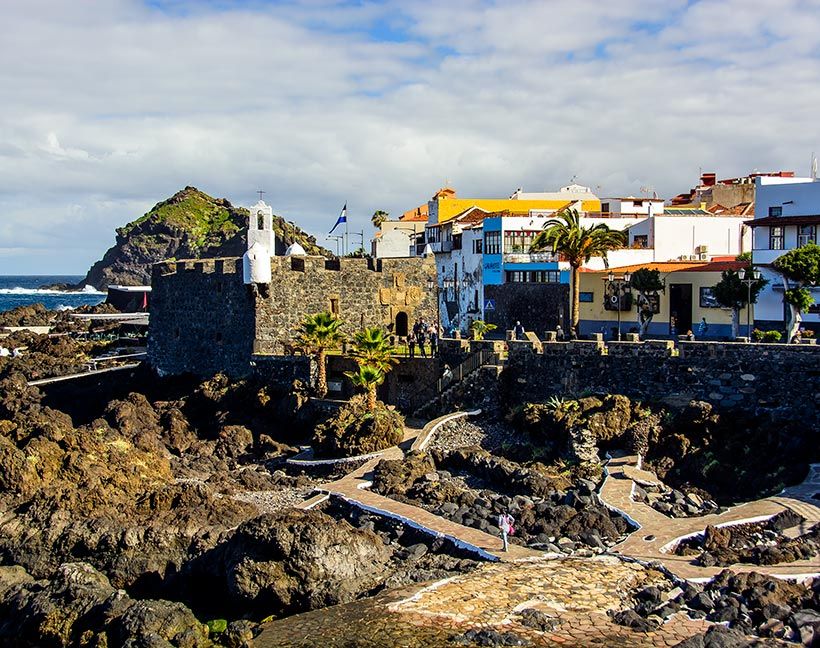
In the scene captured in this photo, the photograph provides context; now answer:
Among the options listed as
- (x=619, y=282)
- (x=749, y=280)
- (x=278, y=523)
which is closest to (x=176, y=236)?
(x=619, y=282)

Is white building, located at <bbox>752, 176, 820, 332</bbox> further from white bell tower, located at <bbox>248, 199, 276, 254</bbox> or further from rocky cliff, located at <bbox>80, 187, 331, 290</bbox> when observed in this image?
rocky cliff, located at <bbox>80, 187, 331, 290</bbox>

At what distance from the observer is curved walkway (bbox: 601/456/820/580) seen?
77.8 feet

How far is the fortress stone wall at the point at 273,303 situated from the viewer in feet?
146

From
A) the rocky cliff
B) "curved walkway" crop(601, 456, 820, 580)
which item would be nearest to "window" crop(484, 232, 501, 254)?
"curved walkway" crop(601, 456, 820, 580)

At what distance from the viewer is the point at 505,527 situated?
26016 millimetres

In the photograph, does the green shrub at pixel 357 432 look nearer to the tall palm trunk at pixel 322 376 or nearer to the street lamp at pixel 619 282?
the tall palm trunk at pixel 322 376

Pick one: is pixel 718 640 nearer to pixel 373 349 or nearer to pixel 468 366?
pixel 468 366

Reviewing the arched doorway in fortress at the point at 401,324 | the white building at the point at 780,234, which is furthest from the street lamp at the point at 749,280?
the arched doorway in fortress at the point at 401,324

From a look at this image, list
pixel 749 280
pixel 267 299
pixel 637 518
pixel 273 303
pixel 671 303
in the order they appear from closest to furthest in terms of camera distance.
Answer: pixel 637 518 < pixel 749 280 < pixel 671 303 < pixel 267 299 < pixel 273 303

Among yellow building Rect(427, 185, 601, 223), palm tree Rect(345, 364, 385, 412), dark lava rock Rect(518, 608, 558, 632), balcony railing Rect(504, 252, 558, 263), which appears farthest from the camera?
yellow building Rect(427, 185, 601, 223)

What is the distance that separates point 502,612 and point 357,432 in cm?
1477

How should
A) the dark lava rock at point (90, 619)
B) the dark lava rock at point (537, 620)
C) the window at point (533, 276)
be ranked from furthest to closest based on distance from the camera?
the window at point (533, 276) → the dark lava rock at point (90, 619) → the dark lava rock at point (537, 620)

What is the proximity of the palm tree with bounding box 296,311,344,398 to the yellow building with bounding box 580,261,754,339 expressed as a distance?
12.2 m

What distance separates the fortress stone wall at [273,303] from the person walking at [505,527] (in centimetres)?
1816
